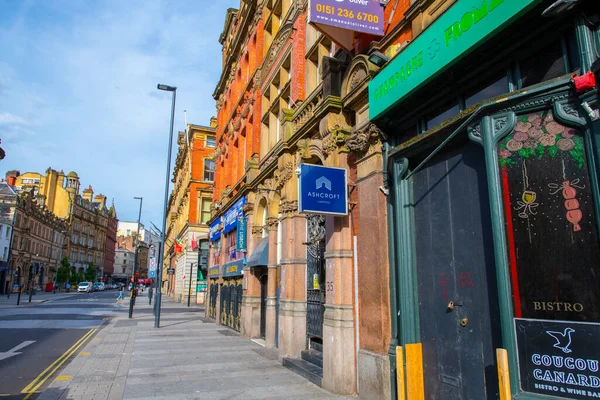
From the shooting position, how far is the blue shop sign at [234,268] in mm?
16530

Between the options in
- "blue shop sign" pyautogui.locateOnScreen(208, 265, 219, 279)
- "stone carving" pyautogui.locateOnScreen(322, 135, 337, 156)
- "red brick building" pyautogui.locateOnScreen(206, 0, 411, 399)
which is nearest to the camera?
"red brick building" pyautogui.locateOnScreen(206, 0, 411, 399)

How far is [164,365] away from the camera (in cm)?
998

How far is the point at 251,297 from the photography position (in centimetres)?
1497

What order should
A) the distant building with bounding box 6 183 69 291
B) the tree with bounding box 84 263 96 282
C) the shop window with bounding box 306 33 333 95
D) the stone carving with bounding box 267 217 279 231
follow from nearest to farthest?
the shop window with bounding box 306 33 333 95, the stone carving with bounding box 267 217 279 231, the distant building with bounding box 6 183 69 291, the tree with bounding box 84 263 96 282

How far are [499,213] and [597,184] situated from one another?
104cm

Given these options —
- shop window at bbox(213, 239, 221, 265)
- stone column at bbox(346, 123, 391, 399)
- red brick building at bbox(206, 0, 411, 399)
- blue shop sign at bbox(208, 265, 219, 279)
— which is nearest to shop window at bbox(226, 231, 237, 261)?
red brick building at bbox(206, 0, 411, 399)

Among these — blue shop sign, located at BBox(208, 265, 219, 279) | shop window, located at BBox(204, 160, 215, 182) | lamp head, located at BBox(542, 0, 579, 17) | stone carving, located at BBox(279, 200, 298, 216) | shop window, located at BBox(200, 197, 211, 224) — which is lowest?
blue shop sign, located at BBox(208, 265, 219, 279)

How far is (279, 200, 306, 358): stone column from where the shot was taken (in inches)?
414

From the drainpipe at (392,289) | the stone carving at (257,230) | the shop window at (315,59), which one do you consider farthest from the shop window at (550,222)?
the stone carving at (257,230)

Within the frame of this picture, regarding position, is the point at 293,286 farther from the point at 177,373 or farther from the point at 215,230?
the point at 215,230

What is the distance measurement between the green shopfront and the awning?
7.18 m

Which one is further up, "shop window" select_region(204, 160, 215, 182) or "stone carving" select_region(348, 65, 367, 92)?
"shop window" select_region(204, 160, 215, 182)

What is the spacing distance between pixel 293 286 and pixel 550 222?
7554mm

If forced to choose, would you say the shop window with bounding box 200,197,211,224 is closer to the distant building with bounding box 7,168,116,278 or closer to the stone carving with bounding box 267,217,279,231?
the stone carving with bounding box 267,217,279,231
